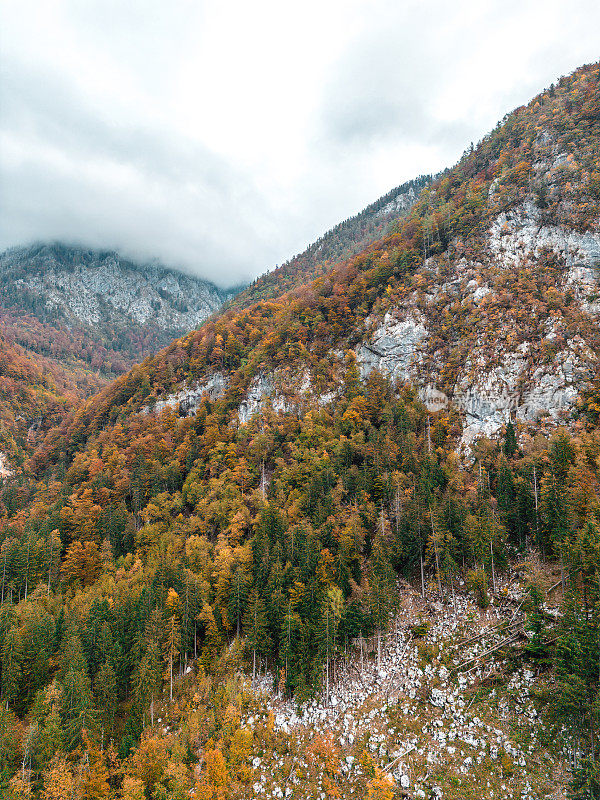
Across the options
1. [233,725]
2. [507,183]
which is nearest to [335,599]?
[233,725]

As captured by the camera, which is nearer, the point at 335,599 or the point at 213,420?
the point at 335,599

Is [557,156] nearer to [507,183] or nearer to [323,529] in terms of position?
Answer: [507,183]

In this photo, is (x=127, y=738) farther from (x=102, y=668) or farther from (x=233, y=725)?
(x=233, y=725)

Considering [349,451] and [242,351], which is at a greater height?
[242,351]

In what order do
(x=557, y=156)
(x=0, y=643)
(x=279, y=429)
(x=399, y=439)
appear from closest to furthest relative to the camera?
(x=0, y=643)
(x=399, y=439)
(x=279, y=429)
(x=557, y=156)

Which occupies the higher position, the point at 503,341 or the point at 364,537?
the point at 503,341

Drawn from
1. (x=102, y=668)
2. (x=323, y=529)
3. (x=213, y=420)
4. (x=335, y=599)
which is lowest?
(x=102, y=668)

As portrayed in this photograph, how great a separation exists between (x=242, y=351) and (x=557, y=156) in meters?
92.4

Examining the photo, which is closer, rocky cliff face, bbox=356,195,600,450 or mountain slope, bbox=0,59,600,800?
mountain slope, bbox=0,59,600,800

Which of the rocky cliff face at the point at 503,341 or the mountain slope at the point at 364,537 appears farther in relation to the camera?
the rocky cliff face at the point at 503,341

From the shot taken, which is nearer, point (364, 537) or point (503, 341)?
point (364, 537)

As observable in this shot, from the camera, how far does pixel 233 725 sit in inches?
1380

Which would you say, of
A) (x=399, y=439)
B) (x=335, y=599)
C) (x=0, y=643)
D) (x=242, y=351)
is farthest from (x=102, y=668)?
(x=242, y=351)

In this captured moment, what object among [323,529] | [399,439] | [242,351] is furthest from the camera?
[242,351]
